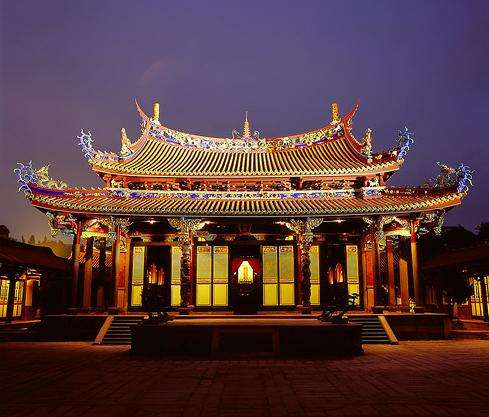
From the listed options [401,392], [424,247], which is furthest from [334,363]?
[424,247]

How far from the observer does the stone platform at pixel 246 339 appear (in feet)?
34.2

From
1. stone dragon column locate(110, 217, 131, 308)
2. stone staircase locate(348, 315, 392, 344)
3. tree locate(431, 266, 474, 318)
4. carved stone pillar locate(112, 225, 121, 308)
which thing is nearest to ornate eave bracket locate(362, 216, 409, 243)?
stone staircase locate(348, 315, 392, 344)

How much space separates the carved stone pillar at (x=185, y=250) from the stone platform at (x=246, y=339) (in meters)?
5.57

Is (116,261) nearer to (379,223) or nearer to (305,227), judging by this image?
(305,227)

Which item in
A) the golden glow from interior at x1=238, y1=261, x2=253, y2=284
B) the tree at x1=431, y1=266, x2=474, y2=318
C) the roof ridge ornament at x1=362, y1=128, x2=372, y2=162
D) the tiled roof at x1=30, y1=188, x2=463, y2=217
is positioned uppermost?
the roof ridge ornament at x1=362, y1=128, x2=372, y2=162

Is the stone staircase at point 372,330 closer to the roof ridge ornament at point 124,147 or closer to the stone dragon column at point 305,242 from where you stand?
the stone dragon column at point 305,242

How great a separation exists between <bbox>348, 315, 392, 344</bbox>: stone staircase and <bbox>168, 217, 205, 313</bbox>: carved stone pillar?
5934 mm

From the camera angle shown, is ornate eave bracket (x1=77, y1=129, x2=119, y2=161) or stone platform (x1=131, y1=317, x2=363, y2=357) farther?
ornate eave bracket (x1=77, y1=129, x2=119, y2=161)

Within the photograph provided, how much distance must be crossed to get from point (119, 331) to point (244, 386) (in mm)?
8513

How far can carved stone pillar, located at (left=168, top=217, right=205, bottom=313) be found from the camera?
16359 mm

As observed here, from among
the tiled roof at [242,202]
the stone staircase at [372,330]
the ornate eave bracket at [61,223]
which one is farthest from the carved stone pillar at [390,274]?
the ornate eave bracket at [61,223]

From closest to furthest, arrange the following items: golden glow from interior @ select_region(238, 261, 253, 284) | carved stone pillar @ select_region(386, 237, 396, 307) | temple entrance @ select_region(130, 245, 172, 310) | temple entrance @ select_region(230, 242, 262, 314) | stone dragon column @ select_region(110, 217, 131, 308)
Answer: stone dragon column @ select_region(110, 217, 131, 308) < temple entrance @ select_region(230, 242, 262, 314) < carved stone pillar @ select_region(386, 237, 396, 307) < golden glow from interior @ select_region(238, 261, 253, 284) < temple entrance @ select_region(130, 245, 172, 310)

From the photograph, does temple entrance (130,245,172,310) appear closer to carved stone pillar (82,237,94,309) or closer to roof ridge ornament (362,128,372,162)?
carved stone pillar (82,237,94,309)

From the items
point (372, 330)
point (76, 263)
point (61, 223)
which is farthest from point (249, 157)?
point (372, 330)
